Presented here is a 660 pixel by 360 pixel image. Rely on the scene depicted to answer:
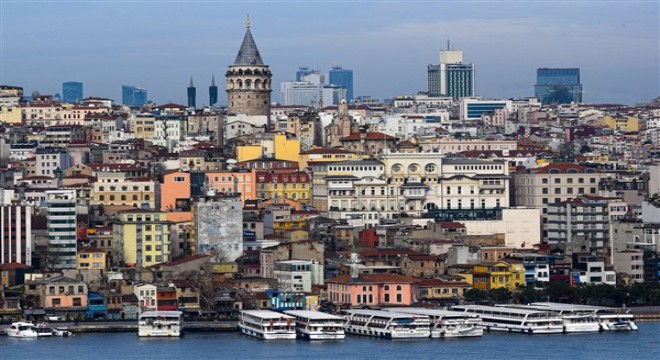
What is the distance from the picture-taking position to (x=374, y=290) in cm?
3569

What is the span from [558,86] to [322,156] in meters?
58.8

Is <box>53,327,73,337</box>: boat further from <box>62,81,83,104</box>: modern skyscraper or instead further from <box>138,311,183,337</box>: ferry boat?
<box>62,81,83,104</box>: modern skyscraper

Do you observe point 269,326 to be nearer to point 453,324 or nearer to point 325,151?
point 453,324

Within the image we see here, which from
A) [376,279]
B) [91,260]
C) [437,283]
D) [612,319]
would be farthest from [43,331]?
[612,319]

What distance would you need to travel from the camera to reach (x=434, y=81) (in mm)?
106688

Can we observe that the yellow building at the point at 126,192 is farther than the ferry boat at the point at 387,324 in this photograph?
Yes

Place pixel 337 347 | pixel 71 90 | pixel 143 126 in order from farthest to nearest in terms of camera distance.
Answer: pixel 71 90 < pixel 143 126 < pixel 337 347

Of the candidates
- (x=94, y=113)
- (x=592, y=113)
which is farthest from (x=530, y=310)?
(x=592, y=113)

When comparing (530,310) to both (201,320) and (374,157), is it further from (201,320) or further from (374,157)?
(374,157)

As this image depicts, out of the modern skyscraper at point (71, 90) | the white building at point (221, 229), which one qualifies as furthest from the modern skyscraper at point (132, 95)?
the white building at point (221, 229)

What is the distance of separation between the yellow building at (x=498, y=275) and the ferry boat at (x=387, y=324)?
337 centimetres

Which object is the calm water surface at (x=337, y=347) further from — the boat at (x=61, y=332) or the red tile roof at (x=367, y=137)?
the red tile roof at (x=367, y=137)

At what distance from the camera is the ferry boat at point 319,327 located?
32.9 m

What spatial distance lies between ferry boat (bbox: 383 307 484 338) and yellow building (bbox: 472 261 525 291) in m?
3.05
